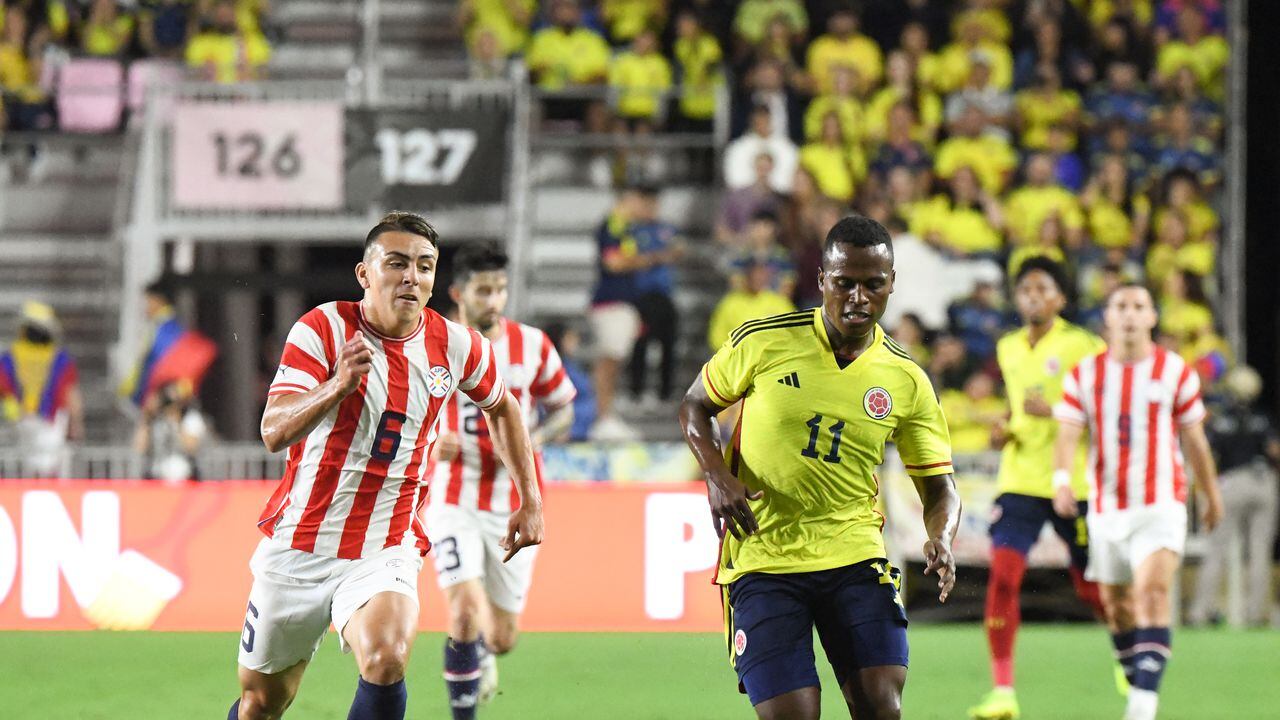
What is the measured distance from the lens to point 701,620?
38.8ft

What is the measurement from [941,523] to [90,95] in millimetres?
13266

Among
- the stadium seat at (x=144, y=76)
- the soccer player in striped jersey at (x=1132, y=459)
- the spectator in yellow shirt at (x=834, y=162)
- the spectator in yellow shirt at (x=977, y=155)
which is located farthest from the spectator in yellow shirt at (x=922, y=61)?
the soccer player in striped jersey at (x=1132, y=459)

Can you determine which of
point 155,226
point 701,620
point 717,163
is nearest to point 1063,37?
point 717,163

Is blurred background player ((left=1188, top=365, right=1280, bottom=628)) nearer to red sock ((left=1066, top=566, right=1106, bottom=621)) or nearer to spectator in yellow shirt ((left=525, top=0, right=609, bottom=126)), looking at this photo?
red sock ((left=1066, top=566, right=1106, bottom=621))

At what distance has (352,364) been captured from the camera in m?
4.95

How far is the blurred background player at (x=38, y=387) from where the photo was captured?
14.3 metres

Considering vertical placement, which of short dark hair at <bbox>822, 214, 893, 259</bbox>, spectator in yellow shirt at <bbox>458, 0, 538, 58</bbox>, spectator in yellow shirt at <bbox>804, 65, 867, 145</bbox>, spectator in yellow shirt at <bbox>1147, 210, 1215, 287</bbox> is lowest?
short dark hair at <bbox>822, 214, 893, 259</bbox>

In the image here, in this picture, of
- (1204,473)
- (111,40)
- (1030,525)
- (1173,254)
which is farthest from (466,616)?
(111,40)

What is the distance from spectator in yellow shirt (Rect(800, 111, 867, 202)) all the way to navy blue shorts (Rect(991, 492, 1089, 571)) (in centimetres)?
653

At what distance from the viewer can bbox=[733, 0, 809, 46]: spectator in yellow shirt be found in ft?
54.5

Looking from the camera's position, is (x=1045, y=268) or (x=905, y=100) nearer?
(x=1045, y=268)

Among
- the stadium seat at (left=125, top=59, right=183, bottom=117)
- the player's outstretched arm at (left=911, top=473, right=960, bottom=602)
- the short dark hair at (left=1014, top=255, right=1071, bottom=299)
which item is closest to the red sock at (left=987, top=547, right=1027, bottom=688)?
the short dark hair at (left=1014, top=255, right=1071, bottom=299)

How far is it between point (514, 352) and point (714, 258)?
7.85m

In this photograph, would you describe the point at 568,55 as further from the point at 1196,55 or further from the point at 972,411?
the point at 1196,55
